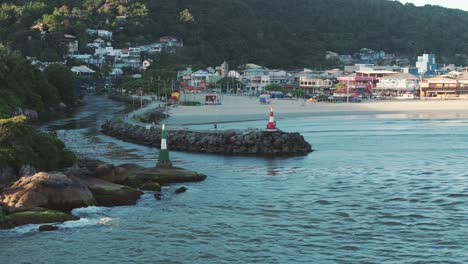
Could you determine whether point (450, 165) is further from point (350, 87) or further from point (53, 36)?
point (53, 36)

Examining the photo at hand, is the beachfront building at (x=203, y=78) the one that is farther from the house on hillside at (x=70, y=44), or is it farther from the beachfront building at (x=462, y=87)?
the beachfront building at (x=462, y=87)

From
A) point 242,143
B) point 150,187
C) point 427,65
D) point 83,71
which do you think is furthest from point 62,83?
point 427,65

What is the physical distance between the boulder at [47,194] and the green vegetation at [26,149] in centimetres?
282

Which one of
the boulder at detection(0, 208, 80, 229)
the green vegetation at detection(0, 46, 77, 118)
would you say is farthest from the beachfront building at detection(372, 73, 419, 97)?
the boulder at detection(0, 208, 80, 229)

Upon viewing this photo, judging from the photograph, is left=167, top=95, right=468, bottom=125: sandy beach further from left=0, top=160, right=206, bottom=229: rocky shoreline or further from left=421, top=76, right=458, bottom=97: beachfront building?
left=0, top=160, right=206, bottom=229: rocky shoreline

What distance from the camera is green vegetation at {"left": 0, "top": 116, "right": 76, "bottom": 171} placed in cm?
2388

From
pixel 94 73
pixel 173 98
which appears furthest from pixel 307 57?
pixel 173 98

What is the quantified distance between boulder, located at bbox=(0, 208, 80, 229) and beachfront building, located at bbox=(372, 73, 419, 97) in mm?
88013

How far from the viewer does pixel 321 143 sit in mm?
40062

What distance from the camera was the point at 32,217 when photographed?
19.1 m

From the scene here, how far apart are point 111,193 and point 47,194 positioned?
2.45 metres

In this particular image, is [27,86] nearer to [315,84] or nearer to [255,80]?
[255,80]

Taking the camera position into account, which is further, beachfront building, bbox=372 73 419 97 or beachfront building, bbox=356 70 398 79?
beachfront building, bbox=356 70 398 79

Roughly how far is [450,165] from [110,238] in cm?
1792
